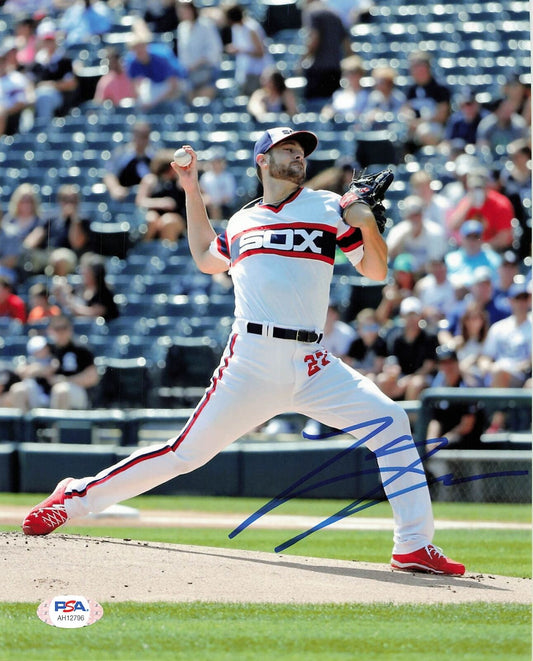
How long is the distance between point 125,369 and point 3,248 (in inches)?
120

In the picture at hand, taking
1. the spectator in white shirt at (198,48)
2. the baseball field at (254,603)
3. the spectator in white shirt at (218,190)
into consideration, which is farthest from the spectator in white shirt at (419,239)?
the baseball field at (254,603)

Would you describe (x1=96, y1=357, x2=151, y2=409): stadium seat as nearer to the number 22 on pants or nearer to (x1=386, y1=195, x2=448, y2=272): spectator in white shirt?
(x1=386, y1=195, x2=448, y2=272): spectator in white shirt

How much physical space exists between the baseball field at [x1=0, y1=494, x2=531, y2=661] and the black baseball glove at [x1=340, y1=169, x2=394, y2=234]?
154 cm

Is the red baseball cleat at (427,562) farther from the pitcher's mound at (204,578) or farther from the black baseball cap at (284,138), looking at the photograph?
the black baseball cap at (284,138)

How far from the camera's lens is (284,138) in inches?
236

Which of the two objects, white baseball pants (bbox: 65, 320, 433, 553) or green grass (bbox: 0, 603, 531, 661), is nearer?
green grass (bbox: 0, 603, 531, 661)

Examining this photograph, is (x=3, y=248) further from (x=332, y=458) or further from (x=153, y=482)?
(x=153, y=482)

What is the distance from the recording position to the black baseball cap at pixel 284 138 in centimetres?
600

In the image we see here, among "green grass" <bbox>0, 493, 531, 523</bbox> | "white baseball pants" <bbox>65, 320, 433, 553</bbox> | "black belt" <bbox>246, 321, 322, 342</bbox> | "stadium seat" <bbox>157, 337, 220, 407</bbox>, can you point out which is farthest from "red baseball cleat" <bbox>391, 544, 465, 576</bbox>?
"stadium seat" <bbox>157, 337, 220, 407</bbox>

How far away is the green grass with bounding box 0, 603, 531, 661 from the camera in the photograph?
14.0 ft

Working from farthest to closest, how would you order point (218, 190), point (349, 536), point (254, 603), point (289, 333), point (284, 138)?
point (218, 190) → point (349, 536) → point (284, 138) → point (289, 333) → point (254, 603)

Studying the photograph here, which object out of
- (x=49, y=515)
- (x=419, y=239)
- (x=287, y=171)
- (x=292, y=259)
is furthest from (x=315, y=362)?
(x=419, y=239)

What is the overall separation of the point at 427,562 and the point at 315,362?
0.99 metres

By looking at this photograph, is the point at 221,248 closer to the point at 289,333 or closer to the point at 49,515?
the point at 289,333
